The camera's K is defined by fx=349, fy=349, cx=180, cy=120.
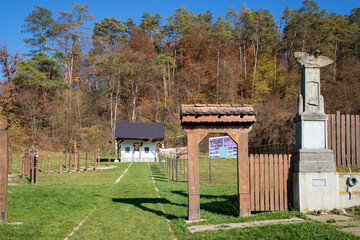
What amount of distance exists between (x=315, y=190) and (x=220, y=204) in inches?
126

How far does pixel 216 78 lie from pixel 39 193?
43.3 metres

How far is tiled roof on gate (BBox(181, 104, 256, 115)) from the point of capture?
30.6 feet

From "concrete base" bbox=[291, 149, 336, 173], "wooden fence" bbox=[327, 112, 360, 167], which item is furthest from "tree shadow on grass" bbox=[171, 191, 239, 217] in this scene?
"wooden fence" bbox=[327, 112, 360, 167]

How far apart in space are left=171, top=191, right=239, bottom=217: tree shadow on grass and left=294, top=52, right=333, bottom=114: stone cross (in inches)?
141

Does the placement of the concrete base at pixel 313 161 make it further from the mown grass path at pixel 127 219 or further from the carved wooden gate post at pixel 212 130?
the mown grass path at pixel 127 219

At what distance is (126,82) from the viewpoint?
56469mm

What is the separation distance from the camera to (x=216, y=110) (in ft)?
30.8

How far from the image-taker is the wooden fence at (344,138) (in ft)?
36.8

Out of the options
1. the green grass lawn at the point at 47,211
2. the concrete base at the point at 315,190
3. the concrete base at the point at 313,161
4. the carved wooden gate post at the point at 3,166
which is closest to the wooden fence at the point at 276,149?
the concrete base at the point at 313,161

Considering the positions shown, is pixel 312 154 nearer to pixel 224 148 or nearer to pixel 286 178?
pixel 286 178

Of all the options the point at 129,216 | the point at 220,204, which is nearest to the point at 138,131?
the point at 220,204

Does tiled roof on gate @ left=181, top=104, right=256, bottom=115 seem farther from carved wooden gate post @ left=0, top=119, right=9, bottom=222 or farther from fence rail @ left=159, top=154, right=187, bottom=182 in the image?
fence rail @ left=159, top=154, right=187, bottom=182

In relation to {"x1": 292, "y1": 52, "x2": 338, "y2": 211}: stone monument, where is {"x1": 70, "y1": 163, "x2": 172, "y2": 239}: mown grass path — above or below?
below

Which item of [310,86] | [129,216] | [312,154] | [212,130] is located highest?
[310,86]
